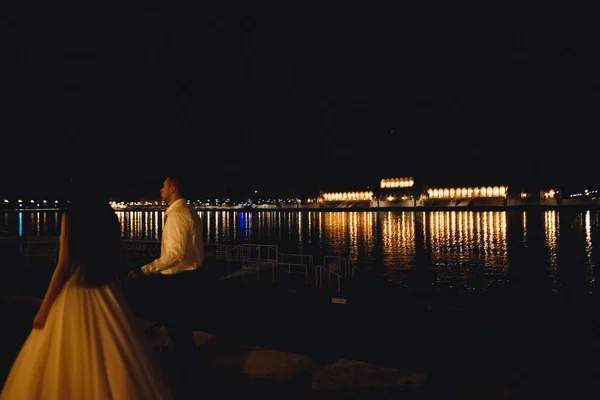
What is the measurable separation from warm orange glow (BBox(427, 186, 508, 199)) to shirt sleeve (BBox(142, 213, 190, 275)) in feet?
385

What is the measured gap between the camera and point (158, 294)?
187 inches

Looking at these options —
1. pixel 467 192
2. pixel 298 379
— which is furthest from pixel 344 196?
pixel 298 379

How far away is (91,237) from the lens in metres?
3.39

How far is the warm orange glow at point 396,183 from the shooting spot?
130125 mm

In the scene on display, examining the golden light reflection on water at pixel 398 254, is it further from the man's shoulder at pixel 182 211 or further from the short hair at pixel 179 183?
the man's shoulder at pixel 182 211

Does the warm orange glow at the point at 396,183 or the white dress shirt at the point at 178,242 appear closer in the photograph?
the white dress shirt at the point at 178,242

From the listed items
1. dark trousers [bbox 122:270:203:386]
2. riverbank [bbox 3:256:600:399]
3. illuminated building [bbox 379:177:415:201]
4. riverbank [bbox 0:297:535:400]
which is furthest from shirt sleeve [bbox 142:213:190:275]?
illuminated building [bbox 379:177:415:201]

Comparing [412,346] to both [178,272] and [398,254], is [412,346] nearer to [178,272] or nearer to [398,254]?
[178,272]

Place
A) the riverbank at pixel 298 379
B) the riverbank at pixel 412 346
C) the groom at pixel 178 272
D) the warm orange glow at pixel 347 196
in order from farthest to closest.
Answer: the warm orange glow at pixel 347 196 → the riverbank at pixel 412 346 → the groom at pixel 178 272 → the riverbank at pixel 298 379

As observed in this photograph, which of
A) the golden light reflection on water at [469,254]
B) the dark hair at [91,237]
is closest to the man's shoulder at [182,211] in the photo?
the dark hair at [91,237]

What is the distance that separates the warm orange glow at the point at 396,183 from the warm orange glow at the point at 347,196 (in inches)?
187

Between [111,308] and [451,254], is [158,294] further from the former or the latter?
[451,254]

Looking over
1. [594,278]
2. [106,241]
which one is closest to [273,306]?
[106,241]

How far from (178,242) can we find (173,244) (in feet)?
0.17
